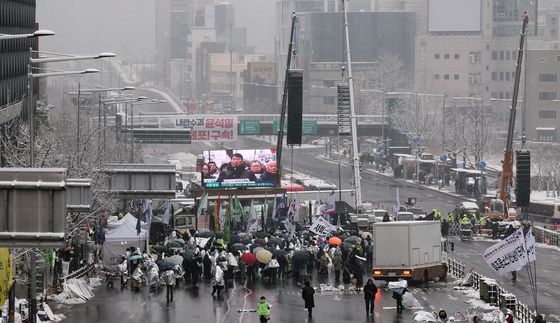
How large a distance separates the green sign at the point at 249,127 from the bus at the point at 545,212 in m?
56.6

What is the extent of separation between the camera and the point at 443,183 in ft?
379

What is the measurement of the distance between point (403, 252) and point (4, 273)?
17.3 metres

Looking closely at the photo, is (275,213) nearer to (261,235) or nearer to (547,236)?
(261,235)

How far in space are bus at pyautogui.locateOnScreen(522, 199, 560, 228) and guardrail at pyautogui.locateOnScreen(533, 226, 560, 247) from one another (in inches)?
264

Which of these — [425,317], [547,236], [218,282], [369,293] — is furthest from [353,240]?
[547,236]

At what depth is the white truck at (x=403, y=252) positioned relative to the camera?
50.0 m

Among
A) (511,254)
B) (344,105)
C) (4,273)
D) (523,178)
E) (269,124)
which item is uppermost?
(344,105)

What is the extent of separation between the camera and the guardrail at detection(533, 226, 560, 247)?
70.9 meters

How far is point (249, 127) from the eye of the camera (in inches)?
5433

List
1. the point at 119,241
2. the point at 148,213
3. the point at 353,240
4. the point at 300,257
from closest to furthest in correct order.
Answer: the point at 300,257 → the point at 119,241 → the point at 353,240 → the point at 148,213

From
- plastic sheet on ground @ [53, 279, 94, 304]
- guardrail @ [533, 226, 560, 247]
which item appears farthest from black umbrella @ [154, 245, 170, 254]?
guardrail @ [533, 226, 560, 247]

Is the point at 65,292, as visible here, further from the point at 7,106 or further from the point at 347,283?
the point at 7,106

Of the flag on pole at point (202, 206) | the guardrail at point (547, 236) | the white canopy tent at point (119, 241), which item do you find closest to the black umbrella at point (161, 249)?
the white canopy tent at point (119, 241)

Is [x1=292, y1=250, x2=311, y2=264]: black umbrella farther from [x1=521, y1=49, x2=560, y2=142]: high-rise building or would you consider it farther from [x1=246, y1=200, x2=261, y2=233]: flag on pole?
[x1=521, y1=49, x2=560, y2=142]: high-rise building
